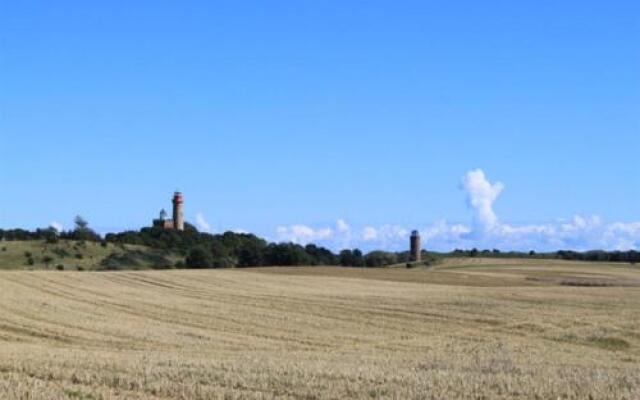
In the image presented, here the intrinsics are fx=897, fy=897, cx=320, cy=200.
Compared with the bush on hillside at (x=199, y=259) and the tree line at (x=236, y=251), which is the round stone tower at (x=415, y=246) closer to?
the tree line at (x=236, y=251)

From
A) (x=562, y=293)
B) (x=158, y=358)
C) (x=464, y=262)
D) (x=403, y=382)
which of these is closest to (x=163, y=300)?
(x=562, y=293)

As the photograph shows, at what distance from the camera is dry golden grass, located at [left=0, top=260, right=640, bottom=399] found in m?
14.7

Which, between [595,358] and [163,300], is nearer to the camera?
[595,358]

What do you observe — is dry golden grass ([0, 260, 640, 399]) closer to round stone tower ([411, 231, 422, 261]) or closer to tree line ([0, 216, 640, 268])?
tree line ([0, 216, 640, 268])

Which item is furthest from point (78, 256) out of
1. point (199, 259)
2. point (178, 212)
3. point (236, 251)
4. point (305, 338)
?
point (305, 338)

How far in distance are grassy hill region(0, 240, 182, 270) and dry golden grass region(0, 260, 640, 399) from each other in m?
29.5

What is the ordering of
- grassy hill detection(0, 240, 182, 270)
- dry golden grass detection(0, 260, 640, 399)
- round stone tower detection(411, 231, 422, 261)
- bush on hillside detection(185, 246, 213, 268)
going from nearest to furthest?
1. dry golden grass detection(0, 260, 640, 399)
2. grassy hill detection(0, 240, 182, 270)
3. bush on hillside detection(185, 246, 213, 268)
4. round stone tower detection(411, 231, 422, 261)

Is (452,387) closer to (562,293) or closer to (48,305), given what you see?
(48,305)

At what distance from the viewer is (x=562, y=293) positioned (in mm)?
54469

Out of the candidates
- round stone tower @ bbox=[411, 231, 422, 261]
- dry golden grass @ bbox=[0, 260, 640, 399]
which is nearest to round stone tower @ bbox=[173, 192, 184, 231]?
round stone tower @ bbox=[411, 231, 422, 261]

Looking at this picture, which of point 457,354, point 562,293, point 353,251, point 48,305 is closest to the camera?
point 457,354

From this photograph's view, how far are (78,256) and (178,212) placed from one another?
58.7 meters

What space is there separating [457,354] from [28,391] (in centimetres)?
1516

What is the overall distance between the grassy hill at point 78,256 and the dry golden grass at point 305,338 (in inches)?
1161
